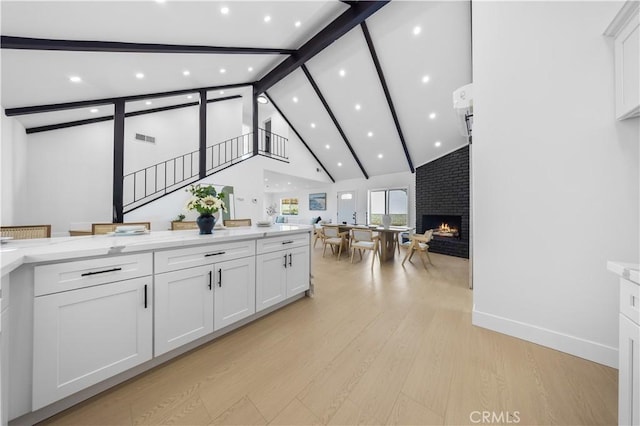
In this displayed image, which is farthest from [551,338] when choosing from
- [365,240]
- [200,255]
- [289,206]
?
[289,206]

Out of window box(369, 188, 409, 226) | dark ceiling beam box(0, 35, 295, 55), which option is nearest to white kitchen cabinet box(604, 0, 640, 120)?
dark ceiling beam box(0, 35, 295, 55)

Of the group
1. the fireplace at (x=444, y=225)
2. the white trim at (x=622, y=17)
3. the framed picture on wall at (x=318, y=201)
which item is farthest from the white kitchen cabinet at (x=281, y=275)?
the framed picture on wall at (x=318, y=201)

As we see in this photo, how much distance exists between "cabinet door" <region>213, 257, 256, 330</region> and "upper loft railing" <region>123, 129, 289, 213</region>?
13.1ft

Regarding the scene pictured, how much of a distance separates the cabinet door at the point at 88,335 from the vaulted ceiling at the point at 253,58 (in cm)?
337

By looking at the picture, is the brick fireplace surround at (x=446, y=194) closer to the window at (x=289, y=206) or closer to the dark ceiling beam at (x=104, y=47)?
the dark ceiling beam at (x=104, y=47)

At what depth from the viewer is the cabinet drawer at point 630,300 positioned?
2.78 feet

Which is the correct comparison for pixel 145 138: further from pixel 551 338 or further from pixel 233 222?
pixel 551 338

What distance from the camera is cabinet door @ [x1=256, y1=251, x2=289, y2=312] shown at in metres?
2.04

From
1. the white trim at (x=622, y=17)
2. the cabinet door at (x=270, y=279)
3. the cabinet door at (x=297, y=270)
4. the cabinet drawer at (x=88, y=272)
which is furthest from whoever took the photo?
the cabinet door at (x=297, y=270)

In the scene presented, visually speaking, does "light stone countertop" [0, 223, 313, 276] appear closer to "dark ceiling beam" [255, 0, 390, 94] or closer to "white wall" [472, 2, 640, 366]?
"white wall" [472, 2, 640, 366]

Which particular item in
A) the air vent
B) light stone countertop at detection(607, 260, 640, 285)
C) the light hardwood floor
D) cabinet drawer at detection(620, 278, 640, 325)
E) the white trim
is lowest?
the light hardwood floor

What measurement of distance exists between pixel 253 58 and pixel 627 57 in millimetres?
5394

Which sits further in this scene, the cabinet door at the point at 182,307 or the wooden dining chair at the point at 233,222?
the wooden dining chair at the point at 233,222

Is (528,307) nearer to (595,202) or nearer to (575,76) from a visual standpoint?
(595,202)
